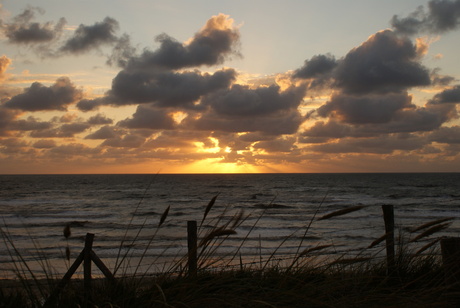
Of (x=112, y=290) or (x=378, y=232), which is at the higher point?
(x=112, y=290)

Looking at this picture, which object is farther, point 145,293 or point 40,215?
point 40,215

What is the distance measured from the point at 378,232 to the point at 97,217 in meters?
20.1

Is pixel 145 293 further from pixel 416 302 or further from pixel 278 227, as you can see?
pixel 278 227

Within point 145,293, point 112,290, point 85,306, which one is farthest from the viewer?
point 112,290

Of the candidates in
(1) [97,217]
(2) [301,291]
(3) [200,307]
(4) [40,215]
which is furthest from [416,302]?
(4) [40,215]

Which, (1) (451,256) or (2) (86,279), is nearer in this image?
(1) (451,256)

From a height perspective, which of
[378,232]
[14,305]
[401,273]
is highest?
[14,305]

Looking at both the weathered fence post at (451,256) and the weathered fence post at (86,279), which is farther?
the weathered fence post at (451,256)

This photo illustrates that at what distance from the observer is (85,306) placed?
3020 millimetres

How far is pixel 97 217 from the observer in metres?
33.1

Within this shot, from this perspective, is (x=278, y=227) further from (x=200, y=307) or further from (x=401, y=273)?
(x=200, y=307)

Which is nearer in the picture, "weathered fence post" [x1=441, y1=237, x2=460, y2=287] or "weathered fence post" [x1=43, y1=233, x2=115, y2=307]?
"weathered fence post" [x1=43, y1=233, x2=115, y2=307]

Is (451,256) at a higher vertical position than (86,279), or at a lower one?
higher

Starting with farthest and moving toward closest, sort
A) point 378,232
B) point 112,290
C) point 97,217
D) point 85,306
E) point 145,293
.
→ point 97,217 < point 378,232 < point 112,290 < point 145,293 < point 85,306
